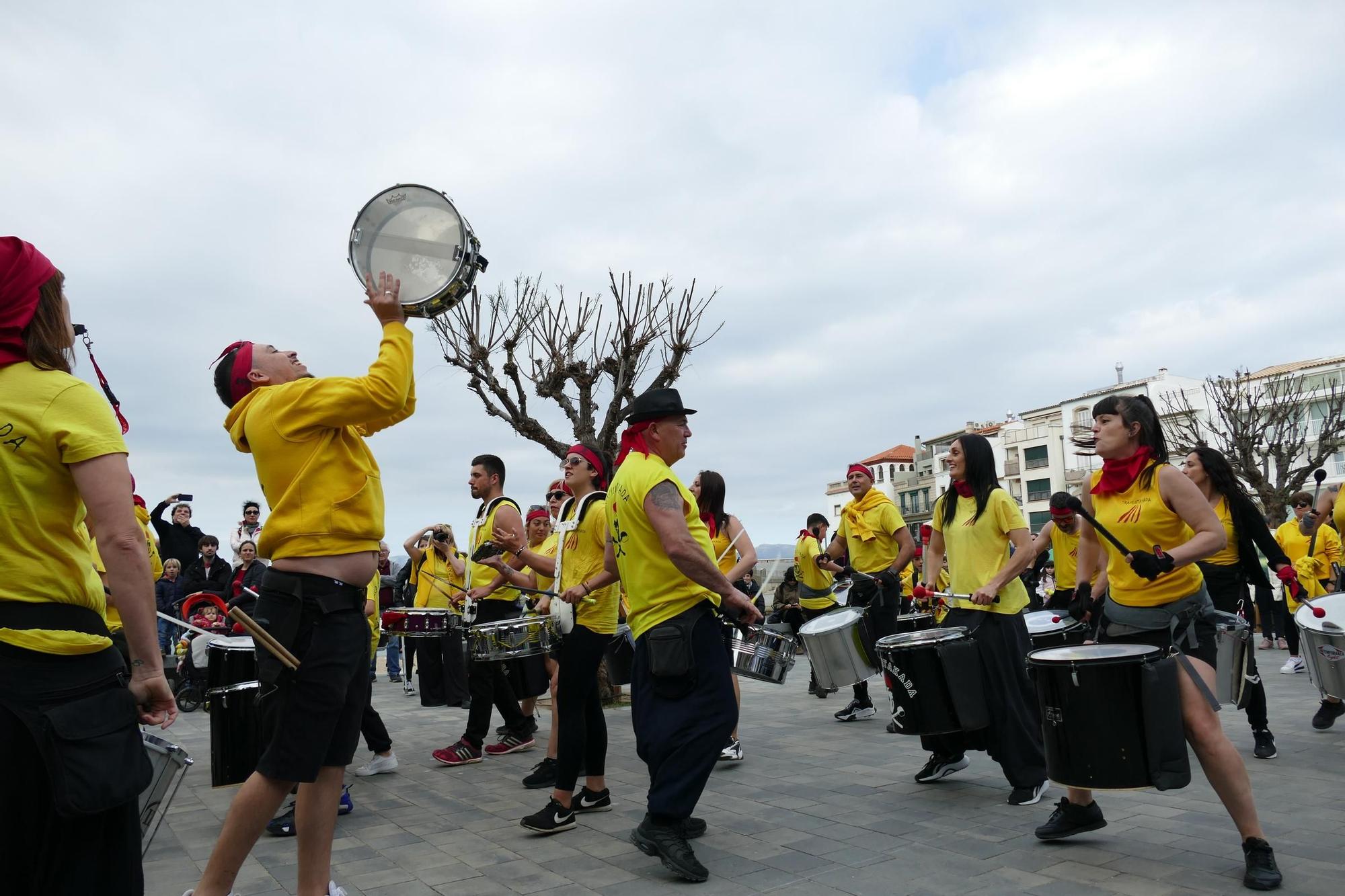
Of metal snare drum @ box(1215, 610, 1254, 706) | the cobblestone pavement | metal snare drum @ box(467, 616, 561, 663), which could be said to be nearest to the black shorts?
the cobblestone pavement

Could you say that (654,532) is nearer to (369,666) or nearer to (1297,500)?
(369,666)

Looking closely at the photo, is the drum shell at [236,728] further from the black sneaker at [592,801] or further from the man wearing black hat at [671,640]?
the man wearing black hat at [671,640]

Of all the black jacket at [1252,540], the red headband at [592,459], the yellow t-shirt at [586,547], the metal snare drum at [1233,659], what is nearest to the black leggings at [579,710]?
the yellow t-shirt at [586,547]

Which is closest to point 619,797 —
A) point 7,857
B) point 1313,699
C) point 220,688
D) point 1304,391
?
point 220,688

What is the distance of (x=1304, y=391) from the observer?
61.8 meters

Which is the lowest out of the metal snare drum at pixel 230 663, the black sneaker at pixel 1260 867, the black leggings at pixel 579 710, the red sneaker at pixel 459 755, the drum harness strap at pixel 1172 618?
the red sneaker at pixel 459 755

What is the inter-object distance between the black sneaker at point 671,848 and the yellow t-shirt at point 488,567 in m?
2.87

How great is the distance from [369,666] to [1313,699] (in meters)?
9.21

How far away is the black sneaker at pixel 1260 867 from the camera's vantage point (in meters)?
3.77

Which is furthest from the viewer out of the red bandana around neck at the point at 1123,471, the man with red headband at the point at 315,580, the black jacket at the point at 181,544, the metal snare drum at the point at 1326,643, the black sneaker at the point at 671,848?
the black jacket at the point at 181,544

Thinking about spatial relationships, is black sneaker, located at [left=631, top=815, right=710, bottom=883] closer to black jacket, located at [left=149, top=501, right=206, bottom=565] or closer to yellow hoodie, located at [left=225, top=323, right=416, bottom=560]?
yellow hoodie, located at [left=225, top=323, right=416, bottom=560]

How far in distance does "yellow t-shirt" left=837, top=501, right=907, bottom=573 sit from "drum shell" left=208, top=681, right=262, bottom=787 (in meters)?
5.43

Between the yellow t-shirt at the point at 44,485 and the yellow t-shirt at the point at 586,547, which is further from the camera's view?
the yellow t-shirt at the point at 586,547

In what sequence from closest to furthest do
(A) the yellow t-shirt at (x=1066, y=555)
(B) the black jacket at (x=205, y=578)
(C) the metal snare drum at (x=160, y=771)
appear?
1. (C) the metal snare drum at (x=160, y=771)
2. (A) the yellow t-shirt at (x=1066, y=555)
3. (B) the black jacket at (x=205, y=578)
